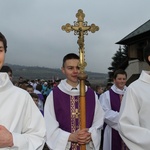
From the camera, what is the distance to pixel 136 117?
9.41ft

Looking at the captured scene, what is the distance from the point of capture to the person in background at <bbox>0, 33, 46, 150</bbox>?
212 cm

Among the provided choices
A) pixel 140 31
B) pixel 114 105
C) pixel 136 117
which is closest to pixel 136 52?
pixel 140 31

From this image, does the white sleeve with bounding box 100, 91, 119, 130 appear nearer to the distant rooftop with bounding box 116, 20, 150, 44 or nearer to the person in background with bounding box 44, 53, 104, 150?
the person in background with bounding box 44, 53, 104, 150

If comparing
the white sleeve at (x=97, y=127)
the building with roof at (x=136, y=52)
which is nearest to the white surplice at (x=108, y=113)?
the white sleeve at (x=97, y=127)

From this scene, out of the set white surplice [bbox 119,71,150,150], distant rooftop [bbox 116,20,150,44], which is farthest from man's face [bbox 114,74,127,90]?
distant rooftop [bbox 116,20,150,44]

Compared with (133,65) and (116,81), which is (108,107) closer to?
(116,81)

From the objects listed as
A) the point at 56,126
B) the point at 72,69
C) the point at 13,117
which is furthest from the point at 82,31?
the point at 13,117

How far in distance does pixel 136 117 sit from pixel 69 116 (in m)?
1.26

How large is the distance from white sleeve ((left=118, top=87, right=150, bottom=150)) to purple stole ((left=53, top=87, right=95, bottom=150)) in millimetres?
1000

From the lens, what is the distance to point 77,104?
402cm

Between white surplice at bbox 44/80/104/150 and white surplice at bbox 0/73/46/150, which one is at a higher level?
white surplice at bbox 0/73/46/150

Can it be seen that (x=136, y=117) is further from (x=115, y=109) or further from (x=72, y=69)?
(x=115, y=109)

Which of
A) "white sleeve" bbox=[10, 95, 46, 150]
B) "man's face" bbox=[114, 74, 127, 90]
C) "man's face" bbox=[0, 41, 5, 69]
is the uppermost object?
"man's face" bbox=[0, 41, 5, 69]

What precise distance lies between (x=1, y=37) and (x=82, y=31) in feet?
5.15
